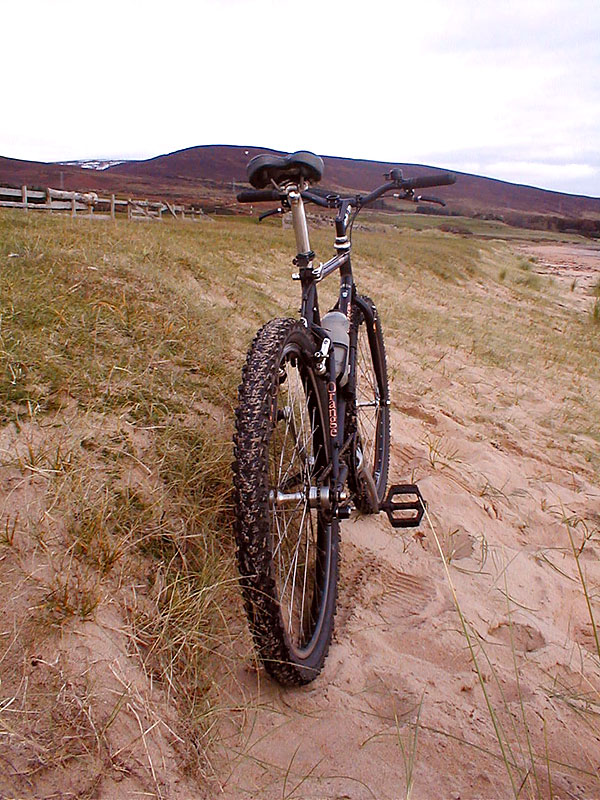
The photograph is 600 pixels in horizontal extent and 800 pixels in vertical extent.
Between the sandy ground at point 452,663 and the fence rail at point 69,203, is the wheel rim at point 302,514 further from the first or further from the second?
the fence rail at point 69,203

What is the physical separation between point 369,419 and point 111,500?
87.6 inches

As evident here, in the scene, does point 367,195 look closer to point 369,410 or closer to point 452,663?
point 369,410

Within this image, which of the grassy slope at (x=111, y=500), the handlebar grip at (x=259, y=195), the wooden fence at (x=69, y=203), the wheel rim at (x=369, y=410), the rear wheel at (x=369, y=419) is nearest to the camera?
the grassy slope at (x=111, y=500)

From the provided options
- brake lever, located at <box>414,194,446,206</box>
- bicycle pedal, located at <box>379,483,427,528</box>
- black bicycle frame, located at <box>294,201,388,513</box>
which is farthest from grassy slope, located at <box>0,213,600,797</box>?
brake lever, located at <box>414,194,446,206</box>

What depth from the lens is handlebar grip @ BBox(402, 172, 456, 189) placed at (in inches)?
109

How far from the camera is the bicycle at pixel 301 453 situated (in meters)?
1.83

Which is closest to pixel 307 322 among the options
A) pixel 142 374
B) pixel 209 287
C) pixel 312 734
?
pixel 142 374

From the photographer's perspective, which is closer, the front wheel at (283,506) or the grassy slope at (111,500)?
the grassy slope at (111,500)

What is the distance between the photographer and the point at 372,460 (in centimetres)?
390

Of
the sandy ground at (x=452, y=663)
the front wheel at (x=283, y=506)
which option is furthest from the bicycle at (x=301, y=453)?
the sandy ground at (x=452, y=663)

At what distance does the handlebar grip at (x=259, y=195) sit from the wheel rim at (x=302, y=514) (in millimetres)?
635

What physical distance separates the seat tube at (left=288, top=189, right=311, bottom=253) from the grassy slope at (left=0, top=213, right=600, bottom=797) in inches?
32.0

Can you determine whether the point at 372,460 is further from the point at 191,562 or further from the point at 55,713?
the point at 55,713

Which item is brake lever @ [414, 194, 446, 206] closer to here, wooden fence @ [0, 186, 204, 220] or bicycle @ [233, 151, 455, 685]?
bicycle @ [233, 151, 455, 685]
